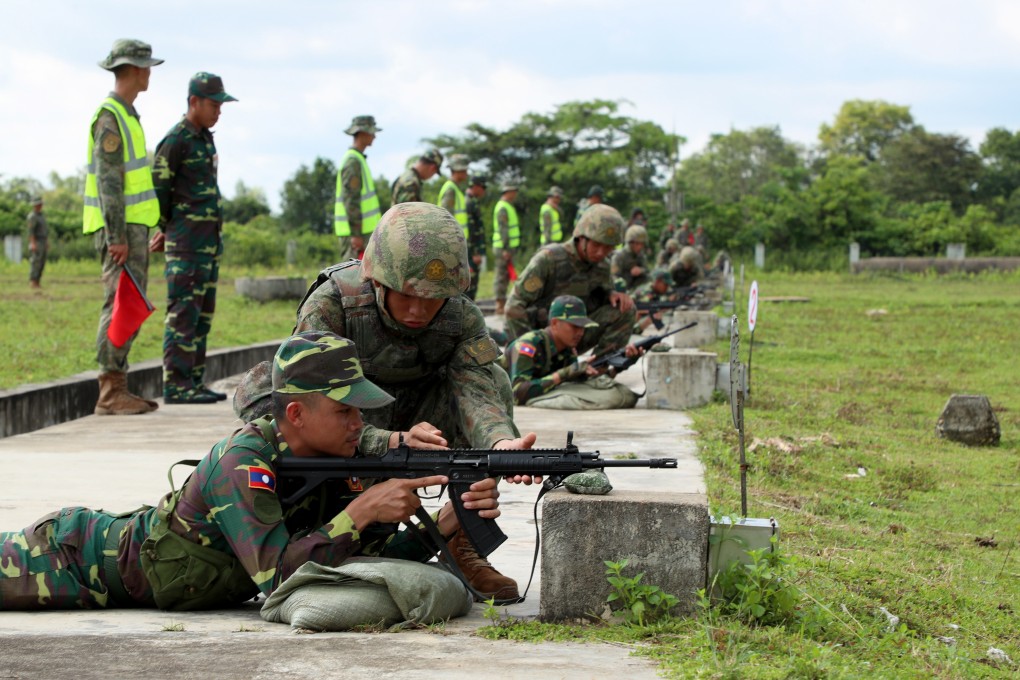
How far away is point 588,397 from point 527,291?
110 centimetres

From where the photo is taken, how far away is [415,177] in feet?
42.2

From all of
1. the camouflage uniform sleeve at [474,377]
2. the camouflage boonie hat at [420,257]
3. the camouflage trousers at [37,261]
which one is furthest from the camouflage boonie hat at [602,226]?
the camouflage trousers at [37,261]

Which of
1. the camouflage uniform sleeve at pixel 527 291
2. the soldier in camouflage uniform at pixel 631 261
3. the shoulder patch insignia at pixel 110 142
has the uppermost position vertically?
the shoulder patch insignia at pixel 110 142

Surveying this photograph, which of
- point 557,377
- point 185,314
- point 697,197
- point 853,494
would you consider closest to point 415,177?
point 557,377

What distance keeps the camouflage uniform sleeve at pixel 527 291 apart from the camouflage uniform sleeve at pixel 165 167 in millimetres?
2857

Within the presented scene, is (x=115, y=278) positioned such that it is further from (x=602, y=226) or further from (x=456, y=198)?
(x=456, y=198)

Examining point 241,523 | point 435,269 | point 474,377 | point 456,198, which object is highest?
point 456,198

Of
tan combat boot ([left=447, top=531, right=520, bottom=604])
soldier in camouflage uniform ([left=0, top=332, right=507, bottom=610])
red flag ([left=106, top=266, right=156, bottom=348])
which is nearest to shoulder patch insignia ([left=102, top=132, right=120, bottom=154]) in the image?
red flag ([left=106, top=266, right=156, bottom=348])

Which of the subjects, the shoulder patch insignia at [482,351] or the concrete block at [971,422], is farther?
the concrete block at [971,422]

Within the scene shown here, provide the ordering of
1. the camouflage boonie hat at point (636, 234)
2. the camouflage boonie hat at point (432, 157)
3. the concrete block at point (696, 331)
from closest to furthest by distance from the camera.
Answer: the camouflage boonie hat at point (432, 157), the concrete block at point (696, 331), the camouflage boonie hat at point (636, 234)

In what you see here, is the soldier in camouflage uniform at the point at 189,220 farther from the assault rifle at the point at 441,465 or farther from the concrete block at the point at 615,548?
the concrete block at the point at 615,548

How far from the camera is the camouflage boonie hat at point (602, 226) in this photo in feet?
34.2

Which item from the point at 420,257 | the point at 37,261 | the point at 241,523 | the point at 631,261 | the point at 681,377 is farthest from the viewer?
the point at 37,261

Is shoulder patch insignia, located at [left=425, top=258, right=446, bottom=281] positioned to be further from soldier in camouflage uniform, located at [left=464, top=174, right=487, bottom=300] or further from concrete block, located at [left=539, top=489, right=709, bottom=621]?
soldier in camouflage uniform, located at [left=464, top=174, right=487, bottom=300]
